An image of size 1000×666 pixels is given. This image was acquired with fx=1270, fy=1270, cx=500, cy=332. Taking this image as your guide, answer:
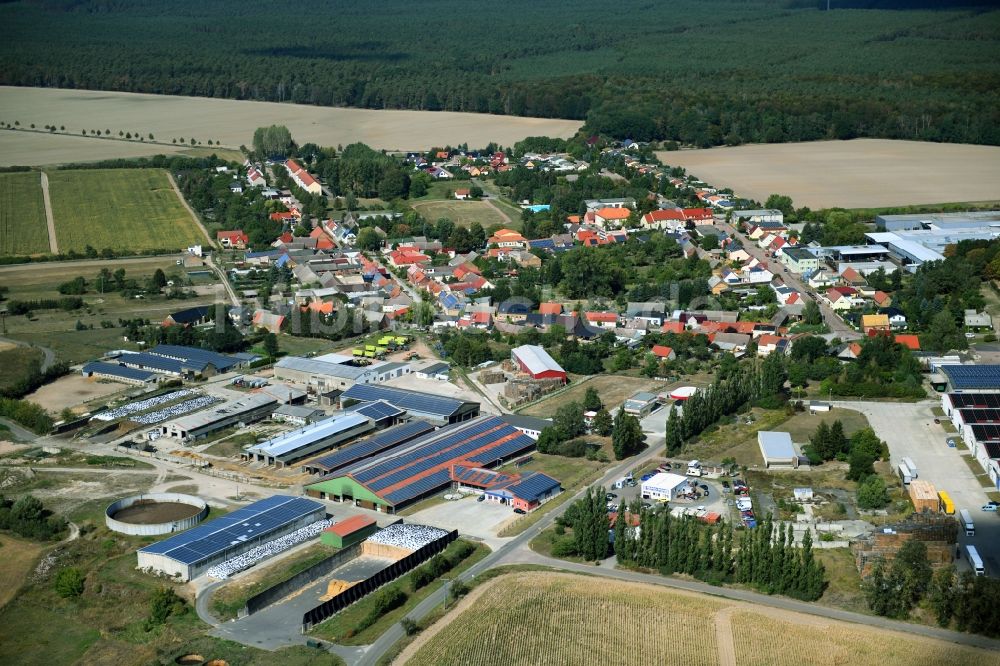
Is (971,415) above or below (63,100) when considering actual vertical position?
below

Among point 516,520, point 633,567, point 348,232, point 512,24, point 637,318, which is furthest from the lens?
point 512,24

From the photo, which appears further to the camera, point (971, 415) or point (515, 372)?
point (515, 372)

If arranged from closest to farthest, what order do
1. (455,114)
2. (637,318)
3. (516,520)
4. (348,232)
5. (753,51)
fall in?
(516,520), (637,318), (348,232), (455,114), (753,51)

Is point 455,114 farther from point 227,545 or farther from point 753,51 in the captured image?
point 227,545

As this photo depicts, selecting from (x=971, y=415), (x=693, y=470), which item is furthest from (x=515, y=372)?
(x=971, y=415)

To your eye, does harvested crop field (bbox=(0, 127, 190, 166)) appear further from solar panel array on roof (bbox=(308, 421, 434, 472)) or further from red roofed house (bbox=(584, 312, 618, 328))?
solar panel array on roof (bbox=(308, 421, 434, 472))

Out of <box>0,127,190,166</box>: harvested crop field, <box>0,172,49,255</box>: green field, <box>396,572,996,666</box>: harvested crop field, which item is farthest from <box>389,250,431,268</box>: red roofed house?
<box>0,127,190,166</box>: harvested crop field
